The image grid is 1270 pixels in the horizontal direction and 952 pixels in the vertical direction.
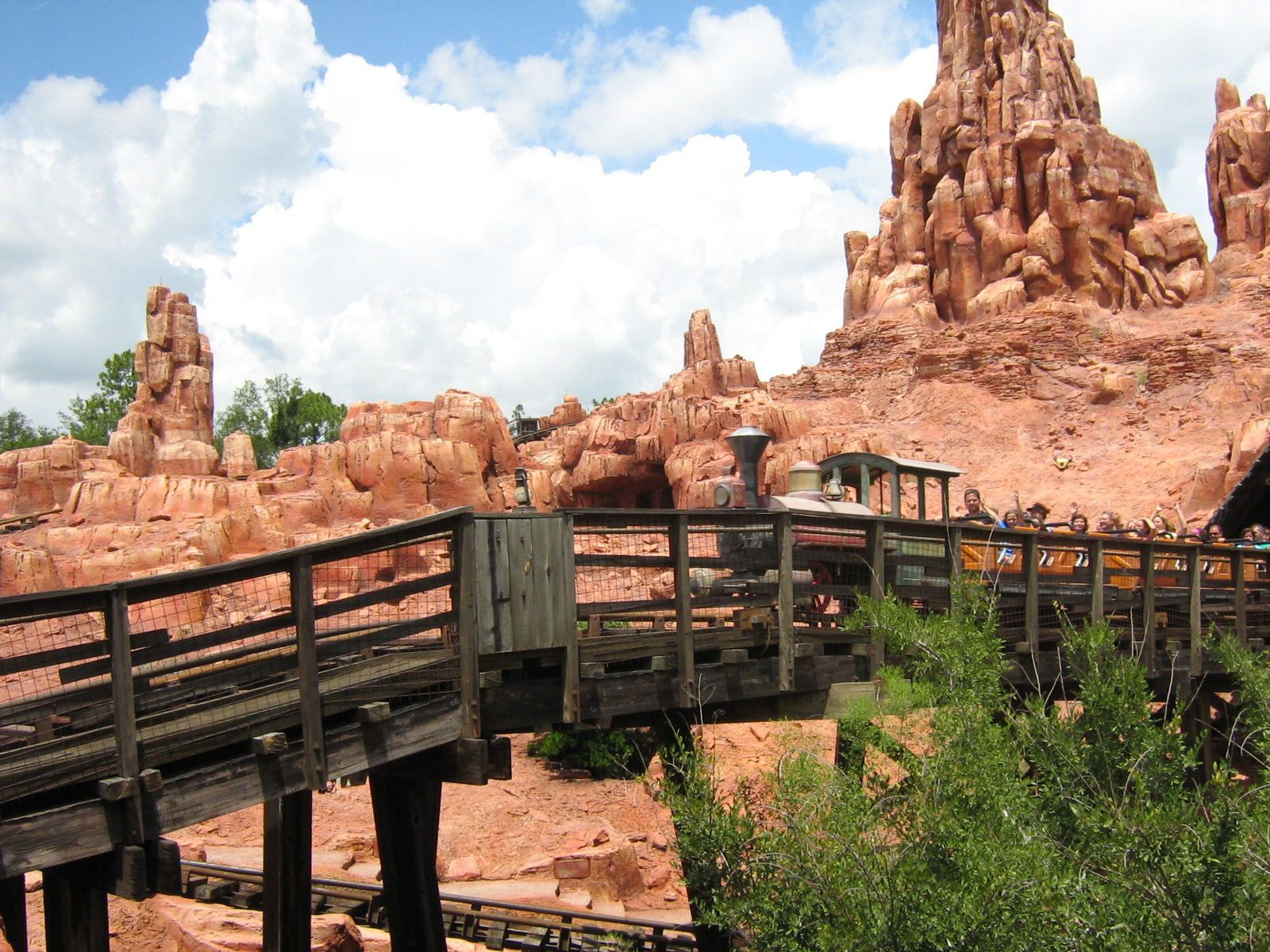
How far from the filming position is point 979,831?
5.27m

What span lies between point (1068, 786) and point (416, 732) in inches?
147

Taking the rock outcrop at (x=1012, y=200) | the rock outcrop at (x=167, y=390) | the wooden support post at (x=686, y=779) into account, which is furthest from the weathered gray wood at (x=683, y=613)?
the rock outcrop at (x=1012, y=200)

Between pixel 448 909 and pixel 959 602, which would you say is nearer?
pixel 959 602

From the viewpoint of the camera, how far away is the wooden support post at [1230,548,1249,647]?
34.4 ft

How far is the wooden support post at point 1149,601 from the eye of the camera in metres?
9.58

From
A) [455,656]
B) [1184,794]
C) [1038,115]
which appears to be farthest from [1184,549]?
[1038,115]

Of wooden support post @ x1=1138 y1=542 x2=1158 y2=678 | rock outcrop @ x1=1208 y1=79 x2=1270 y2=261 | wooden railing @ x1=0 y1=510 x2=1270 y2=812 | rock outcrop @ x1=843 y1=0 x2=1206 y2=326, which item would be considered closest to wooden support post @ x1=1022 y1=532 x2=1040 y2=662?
wooden railing @ x1=0 y1=510 x2=1270 y2=812

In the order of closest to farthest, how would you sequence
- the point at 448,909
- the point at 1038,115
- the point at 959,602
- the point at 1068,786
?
1. the point at 1068,786
2. the point at 959,602
3. the point at 448,909
4. the point at 1038,115

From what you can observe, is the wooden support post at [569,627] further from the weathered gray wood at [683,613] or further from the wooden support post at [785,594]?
the wooden support post at [785,594]

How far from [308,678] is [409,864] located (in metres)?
1.87

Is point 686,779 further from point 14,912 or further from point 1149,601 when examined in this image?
point 1149,601

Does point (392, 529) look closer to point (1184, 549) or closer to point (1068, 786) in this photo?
point (1068, 786)

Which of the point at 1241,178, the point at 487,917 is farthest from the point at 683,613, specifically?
the point at 1241,178

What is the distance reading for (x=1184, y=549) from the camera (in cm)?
999
